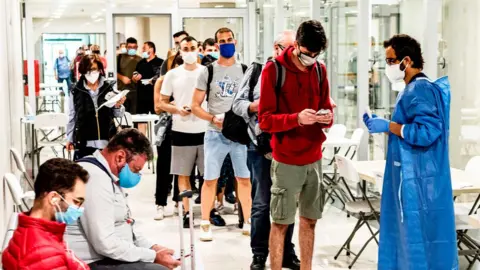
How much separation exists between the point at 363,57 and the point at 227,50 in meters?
2.29

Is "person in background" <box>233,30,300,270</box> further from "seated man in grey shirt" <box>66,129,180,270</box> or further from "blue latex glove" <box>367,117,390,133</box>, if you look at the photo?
"seated man in grey shirt" <box>66,129,180,270</box>

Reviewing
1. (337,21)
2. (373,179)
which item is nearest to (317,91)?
(373,179)

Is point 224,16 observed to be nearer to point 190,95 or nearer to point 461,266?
point 190,95

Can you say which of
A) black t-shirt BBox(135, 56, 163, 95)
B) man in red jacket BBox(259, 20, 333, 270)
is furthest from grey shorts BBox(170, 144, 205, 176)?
black t-shirt BBox(135, 56, 163, 95)

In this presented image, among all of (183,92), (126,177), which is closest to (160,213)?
(183,92)

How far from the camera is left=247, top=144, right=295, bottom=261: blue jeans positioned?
5.24m

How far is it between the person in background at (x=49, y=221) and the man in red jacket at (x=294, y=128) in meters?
1.75

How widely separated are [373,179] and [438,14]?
222cm

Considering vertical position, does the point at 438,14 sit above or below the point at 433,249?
above

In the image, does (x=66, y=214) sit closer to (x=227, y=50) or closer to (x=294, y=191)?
(x=294, y=191)

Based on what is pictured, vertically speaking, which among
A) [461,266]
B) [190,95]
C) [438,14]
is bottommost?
[461,266]

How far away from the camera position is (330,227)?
7.05 metres

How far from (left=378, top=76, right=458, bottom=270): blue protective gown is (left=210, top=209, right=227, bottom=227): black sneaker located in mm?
2681

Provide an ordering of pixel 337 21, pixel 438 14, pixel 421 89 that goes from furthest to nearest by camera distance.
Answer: pixel 337 21, pixel 438 14, pixel 421 89
